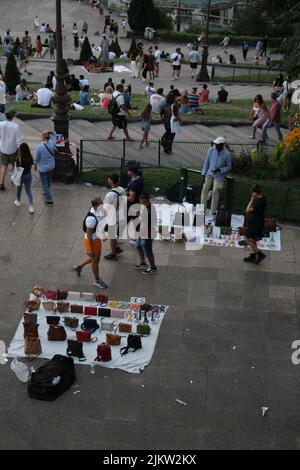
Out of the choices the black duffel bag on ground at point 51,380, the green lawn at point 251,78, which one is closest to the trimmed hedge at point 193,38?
the green lawn at point 251,78

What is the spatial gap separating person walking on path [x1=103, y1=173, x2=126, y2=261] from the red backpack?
2.90 m

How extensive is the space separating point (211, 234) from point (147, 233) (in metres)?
2.36

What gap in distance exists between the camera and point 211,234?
14305mm

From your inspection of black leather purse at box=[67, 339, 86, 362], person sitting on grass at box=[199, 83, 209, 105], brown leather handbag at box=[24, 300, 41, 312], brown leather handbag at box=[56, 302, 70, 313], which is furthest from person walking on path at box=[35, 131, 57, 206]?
person sitting on grass at box=[199, 83, 209, 105]

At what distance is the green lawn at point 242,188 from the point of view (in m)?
15.1

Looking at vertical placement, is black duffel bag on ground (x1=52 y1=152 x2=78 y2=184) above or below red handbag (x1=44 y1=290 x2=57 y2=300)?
above

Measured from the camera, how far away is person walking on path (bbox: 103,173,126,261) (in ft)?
41.1

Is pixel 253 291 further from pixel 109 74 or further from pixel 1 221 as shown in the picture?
pixel 109 74

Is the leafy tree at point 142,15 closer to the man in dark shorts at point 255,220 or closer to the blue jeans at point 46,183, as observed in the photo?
the blue jeans at point 46,183

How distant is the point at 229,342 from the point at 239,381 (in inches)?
38.8

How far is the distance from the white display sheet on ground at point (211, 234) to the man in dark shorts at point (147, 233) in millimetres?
1420

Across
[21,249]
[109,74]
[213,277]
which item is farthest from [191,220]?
[109,74]

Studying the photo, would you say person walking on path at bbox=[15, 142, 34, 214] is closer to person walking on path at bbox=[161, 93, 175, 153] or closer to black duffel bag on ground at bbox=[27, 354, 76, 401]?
person walking on path at bbox=[161, 93, 175, 153]

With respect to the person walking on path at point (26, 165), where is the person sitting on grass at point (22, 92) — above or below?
below
